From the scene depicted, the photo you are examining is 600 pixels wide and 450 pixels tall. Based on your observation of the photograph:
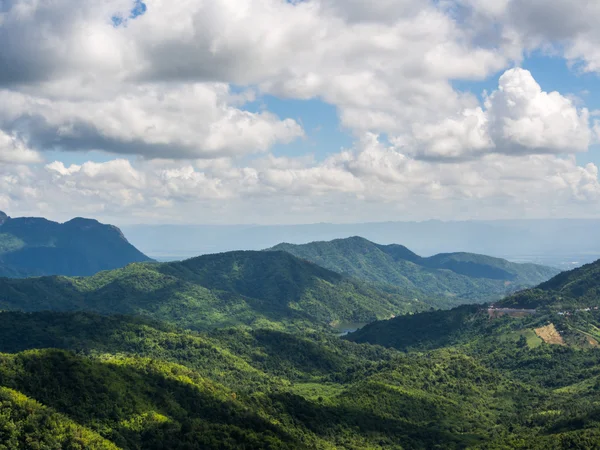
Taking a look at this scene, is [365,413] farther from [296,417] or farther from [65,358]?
[65,358]

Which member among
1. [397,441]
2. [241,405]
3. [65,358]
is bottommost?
[397,441]

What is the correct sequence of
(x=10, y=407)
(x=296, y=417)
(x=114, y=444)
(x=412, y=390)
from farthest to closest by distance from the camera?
(x=412, y=390), (x=296, y=417), (x=114, y=444), (x=10, y=407)

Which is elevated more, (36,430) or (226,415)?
(36,430)

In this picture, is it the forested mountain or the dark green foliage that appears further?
the forested mountain

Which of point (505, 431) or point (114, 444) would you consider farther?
point (505, 431)

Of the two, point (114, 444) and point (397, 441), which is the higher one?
point (114, 444)

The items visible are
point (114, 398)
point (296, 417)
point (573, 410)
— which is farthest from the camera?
point (573, 410)

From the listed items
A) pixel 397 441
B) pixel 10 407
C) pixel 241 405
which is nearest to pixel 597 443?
pixel 397 441

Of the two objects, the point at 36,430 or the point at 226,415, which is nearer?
the point at 36,430

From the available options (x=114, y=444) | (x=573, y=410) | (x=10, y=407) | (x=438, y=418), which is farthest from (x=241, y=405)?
(x=573, y=410)

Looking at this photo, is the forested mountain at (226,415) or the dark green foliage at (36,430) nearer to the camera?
the dark green foliage at (36,430)
